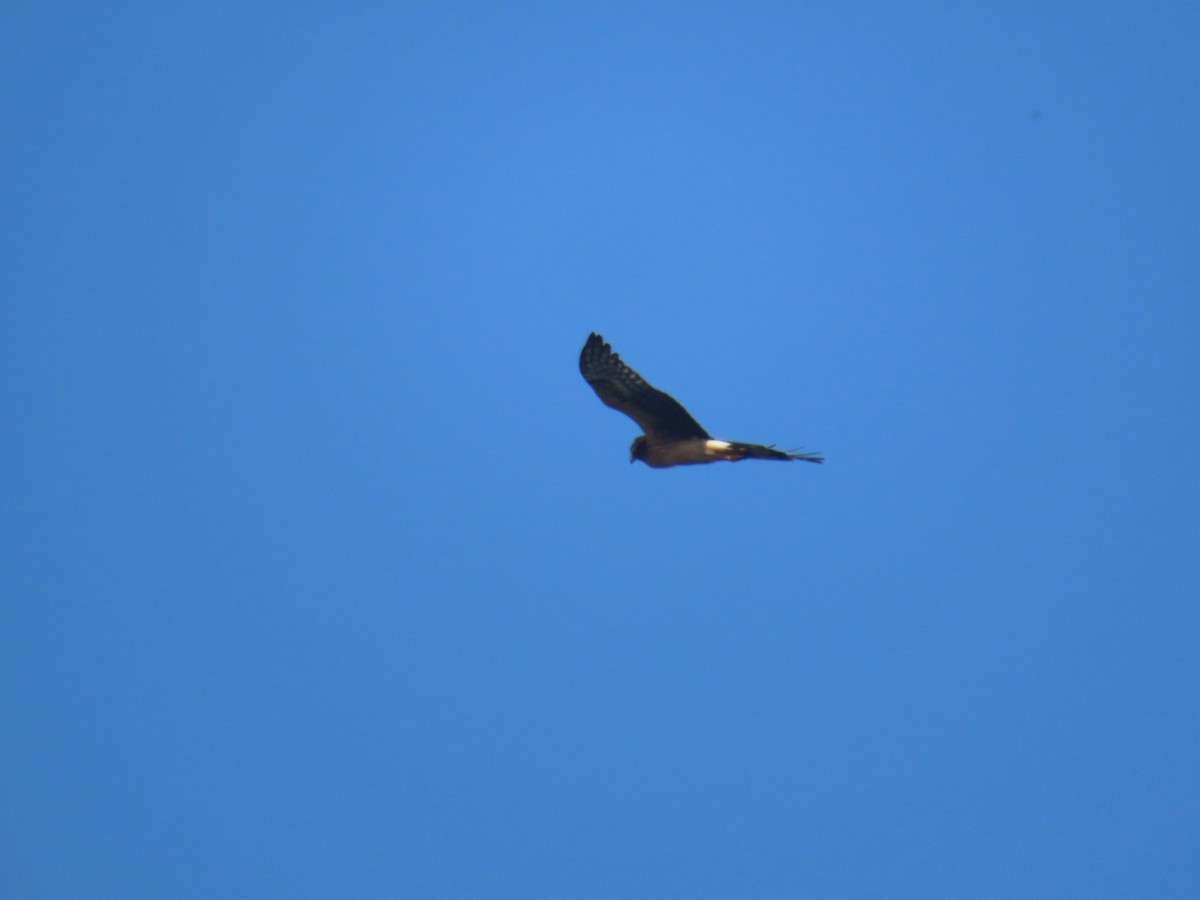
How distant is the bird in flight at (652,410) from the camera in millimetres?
8898

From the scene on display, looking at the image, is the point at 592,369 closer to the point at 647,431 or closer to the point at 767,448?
the point at 647,431

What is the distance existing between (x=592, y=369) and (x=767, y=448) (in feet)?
6.39

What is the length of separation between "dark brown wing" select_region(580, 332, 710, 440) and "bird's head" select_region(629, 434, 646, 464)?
219 mm

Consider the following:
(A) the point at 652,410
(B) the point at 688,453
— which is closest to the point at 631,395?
(A) the point at 652,410

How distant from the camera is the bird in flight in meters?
8.90

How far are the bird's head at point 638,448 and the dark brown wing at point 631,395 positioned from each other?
219mm

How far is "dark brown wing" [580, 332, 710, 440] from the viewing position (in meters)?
8.91

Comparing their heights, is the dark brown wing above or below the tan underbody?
above

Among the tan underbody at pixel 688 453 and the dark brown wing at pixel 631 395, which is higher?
the dark brown wing at pixel 631 395

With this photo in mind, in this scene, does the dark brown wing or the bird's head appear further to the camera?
the bird's head

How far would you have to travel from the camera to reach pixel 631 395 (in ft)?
29.8

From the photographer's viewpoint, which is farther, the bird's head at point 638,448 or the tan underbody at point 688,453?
the bird's head at point 638,448

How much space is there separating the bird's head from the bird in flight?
A: 0.09ft

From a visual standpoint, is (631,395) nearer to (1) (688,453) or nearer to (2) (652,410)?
(2) (652,410)
